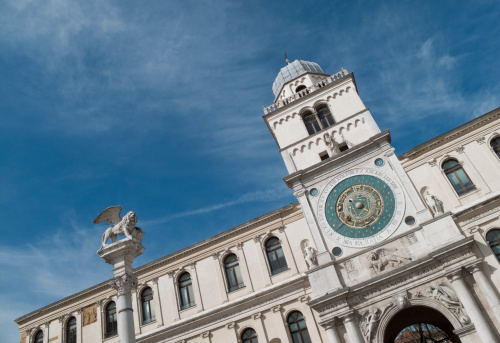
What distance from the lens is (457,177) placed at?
73.7 ft

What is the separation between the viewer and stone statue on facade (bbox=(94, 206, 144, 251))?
48.9ft

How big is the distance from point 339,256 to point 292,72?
1466 centimetres

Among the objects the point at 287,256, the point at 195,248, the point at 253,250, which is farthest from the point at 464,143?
the point at 195,248

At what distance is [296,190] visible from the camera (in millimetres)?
23750

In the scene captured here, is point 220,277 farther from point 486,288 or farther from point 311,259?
point 486,288

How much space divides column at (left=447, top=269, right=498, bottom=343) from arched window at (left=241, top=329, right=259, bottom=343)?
35.6 feet

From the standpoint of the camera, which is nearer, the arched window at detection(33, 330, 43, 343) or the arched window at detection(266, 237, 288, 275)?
the arched window at detection(266, 237, 288, 275)

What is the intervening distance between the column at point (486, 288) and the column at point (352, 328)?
18.5ft

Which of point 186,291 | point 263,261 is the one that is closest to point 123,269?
point 263,261

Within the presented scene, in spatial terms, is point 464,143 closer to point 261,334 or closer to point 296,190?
point 296,190

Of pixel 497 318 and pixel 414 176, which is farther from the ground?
pixel 414 176

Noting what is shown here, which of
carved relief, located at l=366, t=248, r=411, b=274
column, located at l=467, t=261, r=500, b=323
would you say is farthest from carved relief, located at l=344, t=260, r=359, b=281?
column, located at l=467, t=261, r=500, b=323

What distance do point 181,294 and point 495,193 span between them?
1886cm

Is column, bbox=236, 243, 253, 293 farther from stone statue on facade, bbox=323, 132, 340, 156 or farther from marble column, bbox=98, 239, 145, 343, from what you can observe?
marble column, bbox=98, 239, 145, 343
